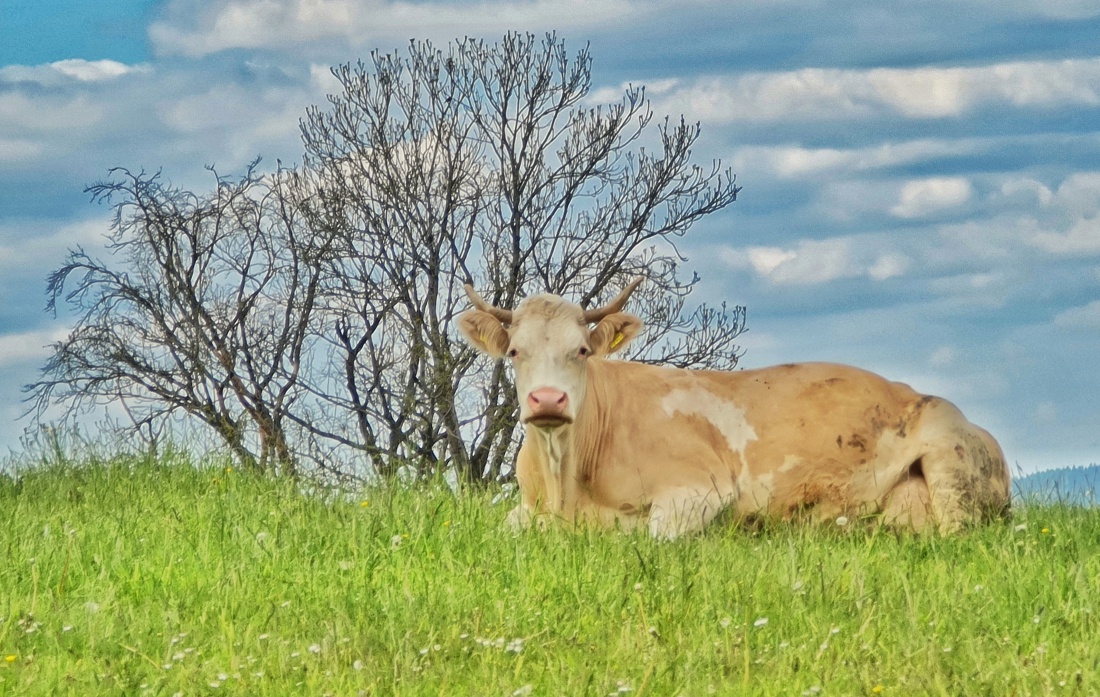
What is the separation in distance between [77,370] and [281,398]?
349 cm

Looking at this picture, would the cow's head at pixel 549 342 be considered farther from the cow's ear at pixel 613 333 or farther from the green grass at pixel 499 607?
the green grass at pixel 499 607

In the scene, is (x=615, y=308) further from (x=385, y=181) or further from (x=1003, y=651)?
(x=385, y=181)

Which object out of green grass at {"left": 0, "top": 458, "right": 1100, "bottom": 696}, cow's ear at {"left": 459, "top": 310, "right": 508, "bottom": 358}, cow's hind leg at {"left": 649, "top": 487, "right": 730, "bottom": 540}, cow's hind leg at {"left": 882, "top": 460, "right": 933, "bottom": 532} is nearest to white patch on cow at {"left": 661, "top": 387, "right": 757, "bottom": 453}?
cow's hind leg at {"left": 649, "top": 487, "right": 730, "bottom": 540}

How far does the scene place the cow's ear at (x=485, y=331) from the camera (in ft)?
30.9

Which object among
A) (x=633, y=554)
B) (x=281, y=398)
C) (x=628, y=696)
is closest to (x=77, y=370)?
(x=281, y=398)

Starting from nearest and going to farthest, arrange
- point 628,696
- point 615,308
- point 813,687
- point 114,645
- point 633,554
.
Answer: point 813,687, point 628,696, point 114,645, point 633,554, point 615,308

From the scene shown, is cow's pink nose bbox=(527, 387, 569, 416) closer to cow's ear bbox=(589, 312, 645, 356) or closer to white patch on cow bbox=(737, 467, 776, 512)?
cow's ear bbox=(589, 312, 645, 356)

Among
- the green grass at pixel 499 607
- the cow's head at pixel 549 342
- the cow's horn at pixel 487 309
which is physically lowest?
the green grass at pixel 499 607

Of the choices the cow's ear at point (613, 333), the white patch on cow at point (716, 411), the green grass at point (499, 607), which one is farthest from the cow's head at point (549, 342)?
the green grass at point (499, 607)

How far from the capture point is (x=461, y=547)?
25.0 ft

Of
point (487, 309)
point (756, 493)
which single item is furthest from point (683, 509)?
point (487, 309)

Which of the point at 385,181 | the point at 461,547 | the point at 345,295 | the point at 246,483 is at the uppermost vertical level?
the point at 385,181

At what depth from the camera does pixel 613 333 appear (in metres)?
9.63

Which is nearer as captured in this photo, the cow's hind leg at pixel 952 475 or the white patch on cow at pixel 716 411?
the cow's hind leg at pixel 952 475
